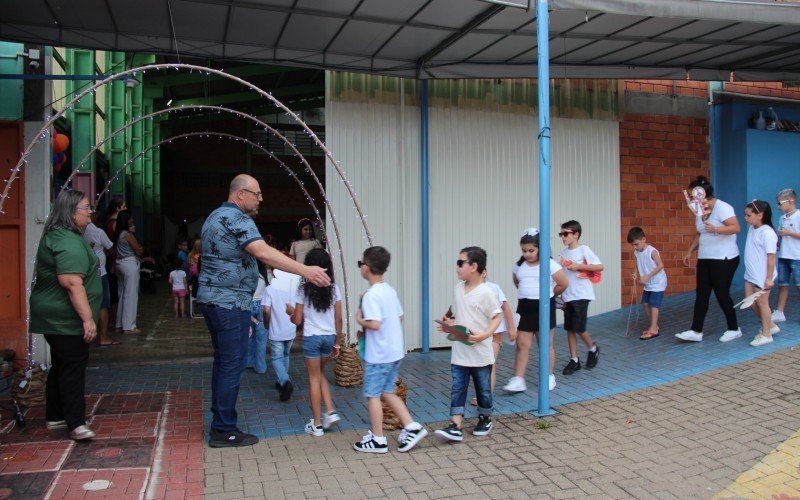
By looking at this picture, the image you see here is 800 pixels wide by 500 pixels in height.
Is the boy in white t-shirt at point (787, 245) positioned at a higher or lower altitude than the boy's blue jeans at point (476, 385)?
higher

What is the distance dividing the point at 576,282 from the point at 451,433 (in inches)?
99.6

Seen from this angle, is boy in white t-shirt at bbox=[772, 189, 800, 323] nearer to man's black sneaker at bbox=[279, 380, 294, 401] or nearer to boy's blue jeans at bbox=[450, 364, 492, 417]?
boy's blue jeans at bbox=[450, 364, 492, 417]

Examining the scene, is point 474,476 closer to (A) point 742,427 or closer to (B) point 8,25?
(A) point 742,427

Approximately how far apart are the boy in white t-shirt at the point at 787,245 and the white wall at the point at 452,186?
2.40 metres

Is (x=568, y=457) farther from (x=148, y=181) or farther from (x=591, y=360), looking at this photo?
(x=148, y=181)

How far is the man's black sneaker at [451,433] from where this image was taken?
15.6 ft

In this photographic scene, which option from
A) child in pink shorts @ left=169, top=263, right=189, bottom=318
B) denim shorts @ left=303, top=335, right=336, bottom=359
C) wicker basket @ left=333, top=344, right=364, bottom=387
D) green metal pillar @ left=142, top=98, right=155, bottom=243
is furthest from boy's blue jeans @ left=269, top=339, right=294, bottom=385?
green metal pillar @ left=142, top=98, right=155, bottom=243

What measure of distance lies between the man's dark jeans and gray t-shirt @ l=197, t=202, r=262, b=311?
75 millimetres

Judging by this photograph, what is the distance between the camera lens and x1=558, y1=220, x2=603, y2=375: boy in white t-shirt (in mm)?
6508

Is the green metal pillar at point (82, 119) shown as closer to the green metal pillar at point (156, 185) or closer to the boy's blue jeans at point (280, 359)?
the boy's blue jeans at point (280, 359)

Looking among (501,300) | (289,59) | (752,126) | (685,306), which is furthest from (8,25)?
(752,126)

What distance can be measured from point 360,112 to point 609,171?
155 inches

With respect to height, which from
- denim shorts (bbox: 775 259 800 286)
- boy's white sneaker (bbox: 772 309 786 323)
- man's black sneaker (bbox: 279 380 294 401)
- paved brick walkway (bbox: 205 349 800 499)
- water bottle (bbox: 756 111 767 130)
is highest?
water bottle (bbox: 756 111 767 130)

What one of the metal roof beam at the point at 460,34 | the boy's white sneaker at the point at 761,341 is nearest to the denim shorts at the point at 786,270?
the boy's white sneaker at the point at 761,341
